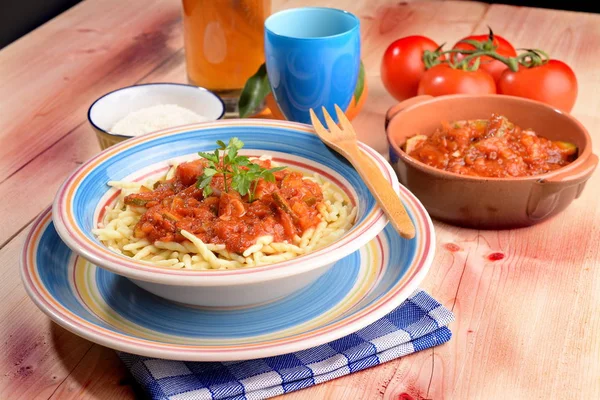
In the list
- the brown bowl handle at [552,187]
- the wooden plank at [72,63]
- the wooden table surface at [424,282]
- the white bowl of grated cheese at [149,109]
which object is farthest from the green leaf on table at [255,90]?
the brown bowl handle at [552,187]

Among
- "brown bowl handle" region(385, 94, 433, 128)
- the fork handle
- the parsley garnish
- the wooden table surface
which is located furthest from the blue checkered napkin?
"brown bowl handle" region(385, 94, 433, 128)

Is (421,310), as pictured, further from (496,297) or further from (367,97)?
(367,97)

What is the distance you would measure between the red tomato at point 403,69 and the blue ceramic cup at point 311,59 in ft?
1.06

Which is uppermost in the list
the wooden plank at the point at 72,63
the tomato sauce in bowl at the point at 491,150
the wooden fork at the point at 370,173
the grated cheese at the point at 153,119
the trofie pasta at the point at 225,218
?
the wooden fork at the point at 370,173

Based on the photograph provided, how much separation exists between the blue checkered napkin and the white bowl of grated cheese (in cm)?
72

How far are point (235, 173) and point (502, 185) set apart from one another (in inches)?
21.7

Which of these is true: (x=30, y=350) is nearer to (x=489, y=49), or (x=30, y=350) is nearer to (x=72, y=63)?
(x=72, y=63)

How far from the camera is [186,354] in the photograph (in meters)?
1.07

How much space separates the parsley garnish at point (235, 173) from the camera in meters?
1.31

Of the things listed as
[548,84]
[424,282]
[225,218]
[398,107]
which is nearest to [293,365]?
[225,218]

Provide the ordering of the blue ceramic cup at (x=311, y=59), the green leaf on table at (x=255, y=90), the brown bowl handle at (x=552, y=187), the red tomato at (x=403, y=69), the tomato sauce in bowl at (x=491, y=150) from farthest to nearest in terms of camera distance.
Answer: the red tomato at (x=403, y=69)
the green leaf on table at (x=255, y=90)
the blue ceramic cup at (x=311, y=59)
the tomato sauce in bowl at (x=491, y=150)
the brown bowl handle at (x=552, y=187)

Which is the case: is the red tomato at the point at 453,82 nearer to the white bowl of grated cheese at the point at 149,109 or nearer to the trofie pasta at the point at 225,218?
the white bowl of grated cheese at the point at 149,109

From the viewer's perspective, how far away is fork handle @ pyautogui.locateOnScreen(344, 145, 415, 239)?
122cm

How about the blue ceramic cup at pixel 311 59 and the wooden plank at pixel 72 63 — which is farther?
the wooden plank at pixel 72 63
